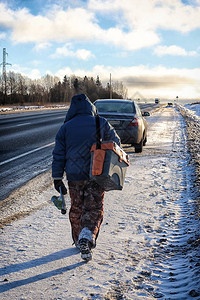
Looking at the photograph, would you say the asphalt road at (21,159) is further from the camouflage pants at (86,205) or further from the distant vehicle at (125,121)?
the camouflage pants at (86,205)

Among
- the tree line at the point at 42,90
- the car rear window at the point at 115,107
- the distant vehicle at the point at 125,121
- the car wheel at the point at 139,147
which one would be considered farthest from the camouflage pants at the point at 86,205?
the tree line at the point at 42,90

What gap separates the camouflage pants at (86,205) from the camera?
298cm

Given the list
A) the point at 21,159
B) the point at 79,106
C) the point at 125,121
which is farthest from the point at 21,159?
the point at 79,106

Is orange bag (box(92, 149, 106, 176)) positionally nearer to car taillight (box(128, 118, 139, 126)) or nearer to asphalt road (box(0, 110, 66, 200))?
asphalt road (box(0, 110, 66, 200))

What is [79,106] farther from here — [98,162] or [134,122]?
[134,122]

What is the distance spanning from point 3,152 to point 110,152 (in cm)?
651

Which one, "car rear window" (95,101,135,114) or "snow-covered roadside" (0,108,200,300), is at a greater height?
"car rear window" (95,101,135,114)

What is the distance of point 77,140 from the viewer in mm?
2967

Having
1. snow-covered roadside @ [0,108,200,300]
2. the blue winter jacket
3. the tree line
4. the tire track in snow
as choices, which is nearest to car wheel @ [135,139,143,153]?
the tire track in snow

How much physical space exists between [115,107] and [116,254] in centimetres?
599

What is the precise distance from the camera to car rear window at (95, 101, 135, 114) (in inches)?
→ 334

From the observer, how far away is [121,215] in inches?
164

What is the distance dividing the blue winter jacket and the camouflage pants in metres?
0.11

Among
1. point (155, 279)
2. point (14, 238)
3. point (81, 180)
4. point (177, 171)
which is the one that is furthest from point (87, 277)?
point (177, 171)
